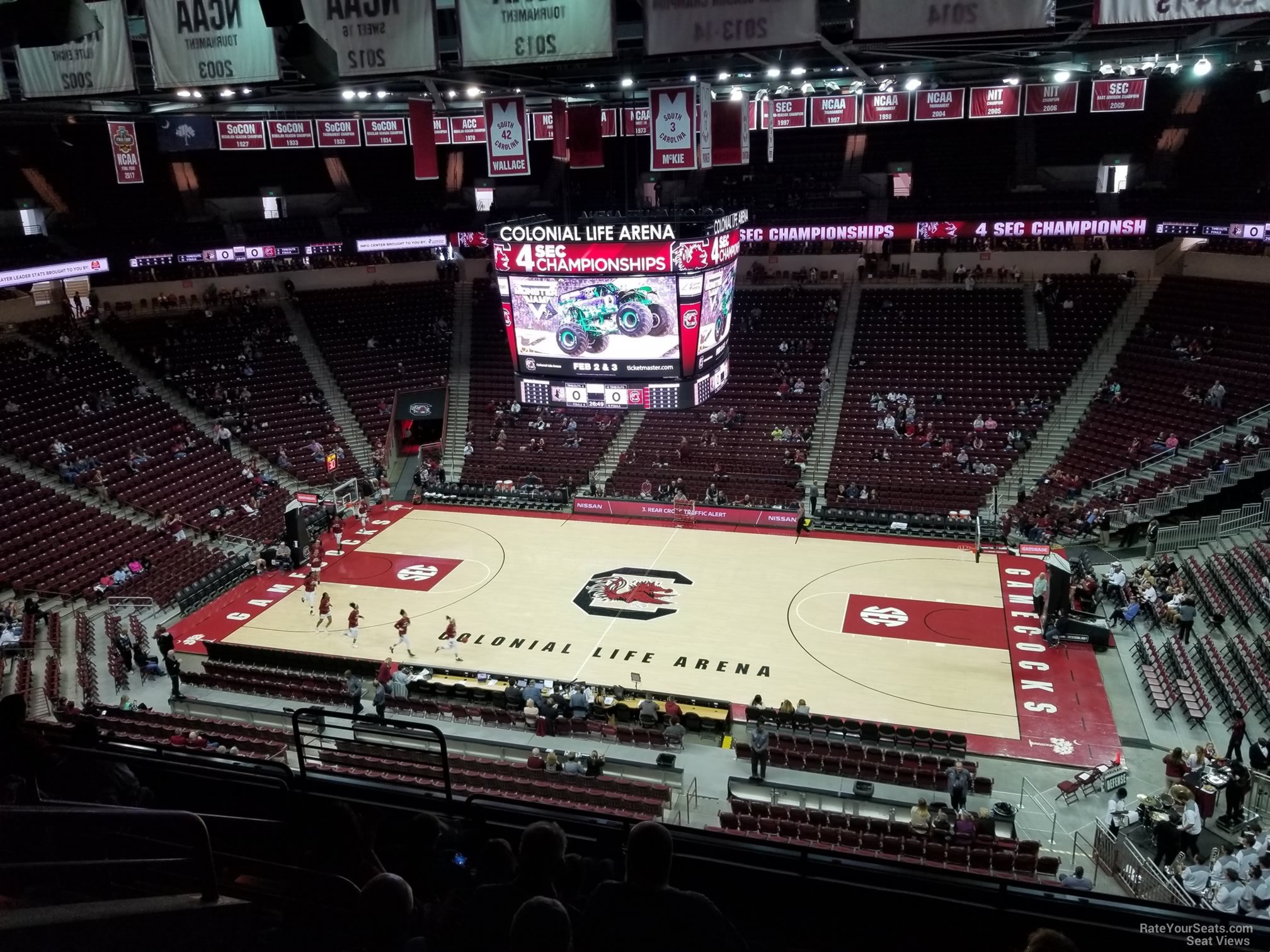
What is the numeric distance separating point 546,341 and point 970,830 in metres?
12.3

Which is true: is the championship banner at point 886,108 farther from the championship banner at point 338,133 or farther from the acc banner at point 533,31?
the acc banner at point 533,31

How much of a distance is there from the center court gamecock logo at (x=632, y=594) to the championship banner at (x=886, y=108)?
14.0 metres

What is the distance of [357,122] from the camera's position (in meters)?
28.1

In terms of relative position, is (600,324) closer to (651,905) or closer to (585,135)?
(585,135)

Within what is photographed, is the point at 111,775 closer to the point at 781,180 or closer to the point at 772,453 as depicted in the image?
the point at 772,453

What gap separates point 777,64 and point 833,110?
7.07m

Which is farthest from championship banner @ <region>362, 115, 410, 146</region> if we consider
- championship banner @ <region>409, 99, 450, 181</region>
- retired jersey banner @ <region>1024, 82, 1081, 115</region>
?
retired jersey banner @ <region>1024, 82, 1081, 115</region>

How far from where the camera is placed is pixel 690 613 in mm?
22422

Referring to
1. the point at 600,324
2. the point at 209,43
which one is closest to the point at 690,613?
the point at 600,324

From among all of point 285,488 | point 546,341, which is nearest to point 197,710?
point 546,341

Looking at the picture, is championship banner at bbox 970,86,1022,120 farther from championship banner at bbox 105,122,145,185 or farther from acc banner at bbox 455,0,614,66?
championship banner at bbox 105,122,145,185

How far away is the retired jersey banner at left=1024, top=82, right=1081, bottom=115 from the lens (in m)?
24.5

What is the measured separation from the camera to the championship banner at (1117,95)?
24.5 meters

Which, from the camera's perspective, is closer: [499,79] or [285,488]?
[499,79]
